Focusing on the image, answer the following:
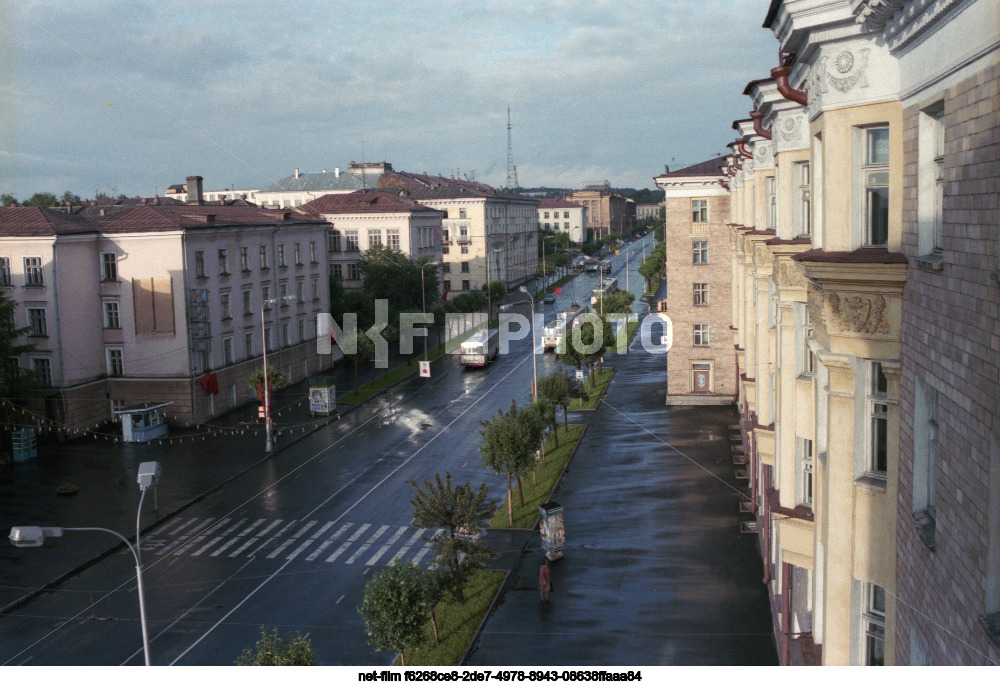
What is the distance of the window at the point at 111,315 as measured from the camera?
45.8 metres

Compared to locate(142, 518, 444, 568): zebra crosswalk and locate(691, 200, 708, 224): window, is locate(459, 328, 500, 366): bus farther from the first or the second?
locate(142, 518, 444, 568): zebra crosswalk

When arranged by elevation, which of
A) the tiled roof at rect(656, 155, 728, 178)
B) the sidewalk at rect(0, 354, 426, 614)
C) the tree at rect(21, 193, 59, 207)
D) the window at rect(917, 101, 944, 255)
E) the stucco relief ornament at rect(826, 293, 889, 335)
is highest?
the tree at rect(21, 193, 59, 207)

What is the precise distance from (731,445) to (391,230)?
155 feet

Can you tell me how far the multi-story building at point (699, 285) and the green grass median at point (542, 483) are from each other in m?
6.63

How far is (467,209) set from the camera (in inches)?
3991

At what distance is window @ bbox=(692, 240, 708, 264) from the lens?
4472 centimetres

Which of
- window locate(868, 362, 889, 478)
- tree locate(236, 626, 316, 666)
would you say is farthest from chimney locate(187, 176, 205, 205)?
window locate(868, 362, 889, 478)

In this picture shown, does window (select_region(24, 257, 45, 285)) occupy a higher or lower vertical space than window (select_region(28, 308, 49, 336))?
higher

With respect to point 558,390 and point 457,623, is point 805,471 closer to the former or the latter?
point 457,623

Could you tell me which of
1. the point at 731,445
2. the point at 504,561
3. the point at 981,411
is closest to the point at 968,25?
the point at 981,411

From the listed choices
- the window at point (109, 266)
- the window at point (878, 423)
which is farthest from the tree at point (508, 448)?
the window at point (109, 266)

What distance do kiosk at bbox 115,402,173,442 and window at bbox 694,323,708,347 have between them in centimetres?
2555

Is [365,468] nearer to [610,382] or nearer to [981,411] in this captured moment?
[610,382]

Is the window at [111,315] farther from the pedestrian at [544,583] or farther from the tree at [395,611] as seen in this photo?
the tree at [395,611]
